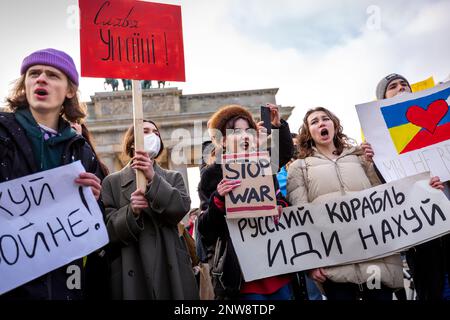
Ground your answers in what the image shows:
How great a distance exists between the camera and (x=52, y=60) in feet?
7.57

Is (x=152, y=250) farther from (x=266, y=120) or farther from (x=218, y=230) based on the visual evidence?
(x=266, y=120)

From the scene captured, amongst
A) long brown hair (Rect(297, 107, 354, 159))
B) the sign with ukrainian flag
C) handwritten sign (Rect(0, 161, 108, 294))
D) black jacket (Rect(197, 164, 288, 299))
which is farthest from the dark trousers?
handwritten sign (Rect(0, 161, 108, 294))

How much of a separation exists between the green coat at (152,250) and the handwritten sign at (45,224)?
37 centimetres

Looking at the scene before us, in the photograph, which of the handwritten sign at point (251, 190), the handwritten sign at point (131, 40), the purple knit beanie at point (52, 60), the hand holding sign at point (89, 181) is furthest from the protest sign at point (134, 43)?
the handwritten sign at point (251, 190)

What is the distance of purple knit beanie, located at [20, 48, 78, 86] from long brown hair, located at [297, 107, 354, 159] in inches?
64.0

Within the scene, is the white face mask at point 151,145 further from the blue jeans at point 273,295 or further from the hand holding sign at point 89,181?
the blue jeans at point 273,295

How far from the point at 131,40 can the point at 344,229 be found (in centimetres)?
172

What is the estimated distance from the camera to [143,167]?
244 cm

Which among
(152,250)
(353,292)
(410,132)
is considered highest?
(410,132)

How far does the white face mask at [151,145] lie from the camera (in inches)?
114

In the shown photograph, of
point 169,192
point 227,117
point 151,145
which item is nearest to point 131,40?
point 151,145

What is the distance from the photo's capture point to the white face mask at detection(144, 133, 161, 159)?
291 cm

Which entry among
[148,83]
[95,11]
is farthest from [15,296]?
[148,83]

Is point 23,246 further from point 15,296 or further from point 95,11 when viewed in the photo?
point 95,11
